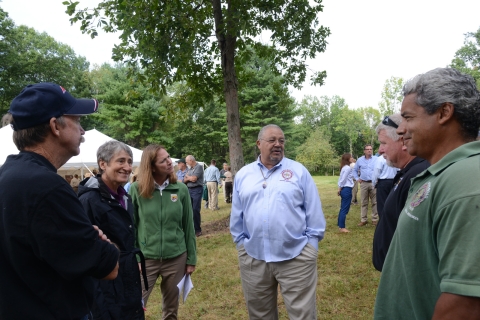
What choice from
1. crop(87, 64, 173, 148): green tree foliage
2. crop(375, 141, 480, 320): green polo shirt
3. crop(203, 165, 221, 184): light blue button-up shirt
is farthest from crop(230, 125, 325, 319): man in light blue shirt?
crop(87, 64, 173, 148): green tree foliage

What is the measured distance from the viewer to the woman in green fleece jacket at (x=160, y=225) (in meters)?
3.64

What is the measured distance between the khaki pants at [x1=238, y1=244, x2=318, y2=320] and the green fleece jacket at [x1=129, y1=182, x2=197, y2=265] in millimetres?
766

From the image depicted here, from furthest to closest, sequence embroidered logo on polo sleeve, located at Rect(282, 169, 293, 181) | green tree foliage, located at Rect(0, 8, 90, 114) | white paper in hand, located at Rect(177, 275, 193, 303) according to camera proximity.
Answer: green tree foliage, located at Rect(0, 8, 90, 114) < white paper in hand, located at Rect(177, 275, 193, 303) < embroidered logo on polo sleeve, located at Rect(282, 169, 293, 181)

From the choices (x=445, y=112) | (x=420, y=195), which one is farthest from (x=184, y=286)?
(x=445, y=112)

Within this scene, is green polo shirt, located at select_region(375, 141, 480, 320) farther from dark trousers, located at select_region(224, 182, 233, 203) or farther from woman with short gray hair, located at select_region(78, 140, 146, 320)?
dark trousers, located at select_region(224, 182, 233, 203)

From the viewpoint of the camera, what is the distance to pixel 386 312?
1471 mm

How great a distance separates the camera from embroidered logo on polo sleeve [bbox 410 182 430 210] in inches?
49.0

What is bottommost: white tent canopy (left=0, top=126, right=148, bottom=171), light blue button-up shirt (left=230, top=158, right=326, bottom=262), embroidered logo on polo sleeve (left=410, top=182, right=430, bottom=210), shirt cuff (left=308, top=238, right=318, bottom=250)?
shirt cuff (left=308, top=238, right=318, bottom=250)

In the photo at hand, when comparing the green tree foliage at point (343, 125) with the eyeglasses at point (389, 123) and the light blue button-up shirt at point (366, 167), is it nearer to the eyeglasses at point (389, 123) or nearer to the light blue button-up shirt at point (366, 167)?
the light blue button-up shirt at point (366, 167)

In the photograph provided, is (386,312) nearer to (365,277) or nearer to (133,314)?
(133,314)

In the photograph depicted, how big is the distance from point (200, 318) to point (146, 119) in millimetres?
37699

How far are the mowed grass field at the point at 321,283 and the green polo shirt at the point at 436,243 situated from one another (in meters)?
3.37

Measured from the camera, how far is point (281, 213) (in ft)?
10.7

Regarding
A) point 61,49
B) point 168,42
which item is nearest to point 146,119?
point 61,49
